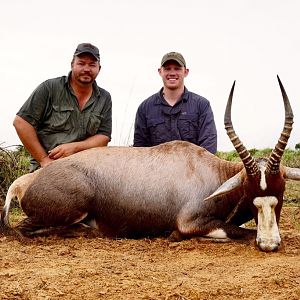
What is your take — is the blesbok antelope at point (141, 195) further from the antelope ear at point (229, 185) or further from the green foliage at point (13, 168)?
the green foliage at point (13, 168)

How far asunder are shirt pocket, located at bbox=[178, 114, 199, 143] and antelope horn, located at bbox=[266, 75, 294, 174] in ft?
9.71

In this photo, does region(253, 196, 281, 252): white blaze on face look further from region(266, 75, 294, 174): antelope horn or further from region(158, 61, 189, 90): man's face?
region(158, 61, 189, 90): man's face

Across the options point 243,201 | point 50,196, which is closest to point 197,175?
point 243,201

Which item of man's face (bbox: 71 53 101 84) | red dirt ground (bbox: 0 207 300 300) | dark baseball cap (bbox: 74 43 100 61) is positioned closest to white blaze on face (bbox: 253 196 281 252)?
red dirt ground (bbox: 0 207 300 300)

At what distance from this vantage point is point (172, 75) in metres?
9.21

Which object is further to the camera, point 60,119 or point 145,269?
point 60,119

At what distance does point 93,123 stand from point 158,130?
3.35 ft

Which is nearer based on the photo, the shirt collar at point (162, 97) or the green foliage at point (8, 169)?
the shirt collar at point (162, 97)

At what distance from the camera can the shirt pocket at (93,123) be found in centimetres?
877

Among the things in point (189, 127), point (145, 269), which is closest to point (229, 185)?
point (145, 269)

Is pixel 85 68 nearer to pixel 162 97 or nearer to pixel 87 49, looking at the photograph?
pixel 87 49

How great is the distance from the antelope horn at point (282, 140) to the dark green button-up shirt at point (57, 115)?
352 cm

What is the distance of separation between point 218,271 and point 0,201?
6018 mm

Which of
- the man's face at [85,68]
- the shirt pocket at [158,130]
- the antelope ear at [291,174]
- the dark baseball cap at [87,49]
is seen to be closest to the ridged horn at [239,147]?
the antelope ear at [291,174]
